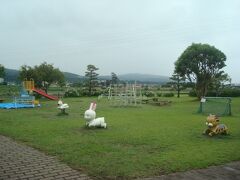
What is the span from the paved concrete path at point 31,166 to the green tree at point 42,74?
28290 millimetres

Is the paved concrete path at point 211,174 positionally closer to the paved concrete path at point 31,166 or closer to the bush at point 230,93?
the paved concrete path at point 31,166

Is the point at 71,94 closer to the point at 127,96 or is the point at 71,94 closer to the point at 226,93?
the point at 127,96

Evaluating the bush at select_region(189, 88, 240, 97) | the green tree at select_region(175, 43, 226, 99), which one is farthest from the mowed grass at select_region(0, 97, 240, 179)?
the bush at select_region(189, 88, 240, 97)

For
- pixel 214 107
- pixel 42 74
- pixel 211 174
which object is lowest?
pixel 211 174

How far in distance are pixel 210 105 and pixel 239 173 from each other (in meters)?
15.5

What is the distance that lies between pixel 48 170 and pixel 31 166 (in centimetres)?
43

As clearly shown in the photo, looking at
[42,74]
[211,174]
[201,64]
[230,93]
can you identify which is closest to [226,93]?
[230,93]

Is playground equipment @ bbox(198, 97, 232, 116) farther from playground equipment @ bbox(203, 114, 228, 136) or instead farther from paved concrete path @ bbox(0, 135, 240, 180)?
paved concrete path @ bbox(0, 135, 240, 180)

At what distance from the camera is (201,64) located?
96.8ft

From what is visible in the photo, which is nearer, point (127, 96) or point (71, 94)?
point (127, 96)

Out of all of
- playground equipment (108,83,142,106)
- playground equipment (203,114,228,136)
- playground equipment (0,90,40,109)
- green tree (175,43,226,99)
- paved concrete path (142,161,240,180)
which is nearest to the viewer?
paved concrete path (142,161,240,180)

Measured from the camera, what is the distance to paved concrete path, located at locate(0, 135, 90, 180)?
5117 millimetres

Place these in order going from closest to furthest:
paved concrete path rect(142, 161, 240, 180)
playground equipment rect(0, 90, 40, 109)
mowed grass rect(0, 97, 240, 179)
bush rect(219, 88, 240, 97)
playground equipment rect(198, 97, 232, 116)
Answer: paved concrete path rect(142, 161, 240, 180) < mowed grass rect(0, 97, 240, 179) < playground equipment rect(198, 97, 232, 116) < playground equipment rect(0, 90, 40, 109) < bush rect(219, 88, 240, 97)

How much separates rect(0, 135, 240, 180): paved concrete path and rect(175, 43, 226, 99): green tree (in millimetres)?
23855
